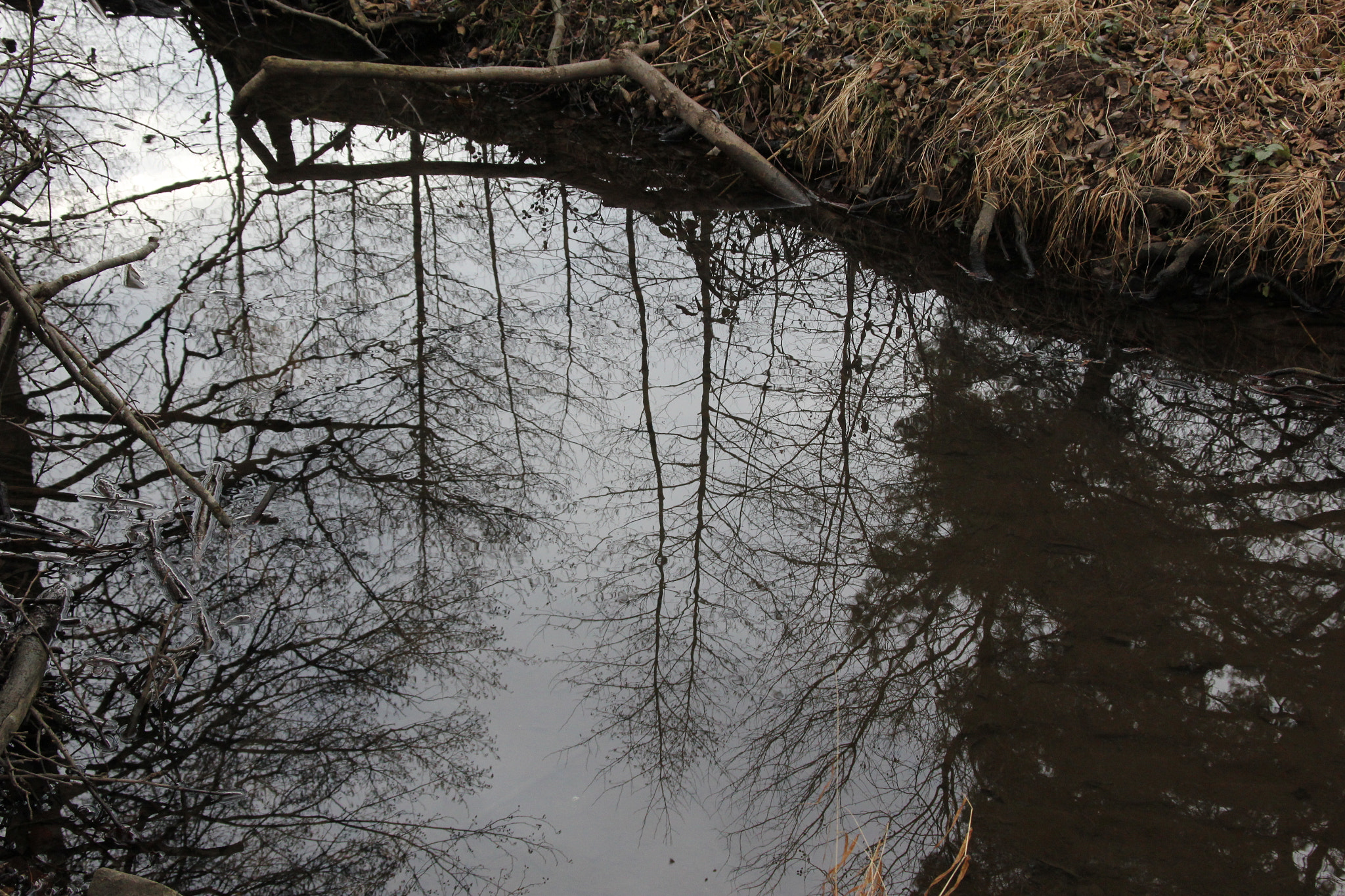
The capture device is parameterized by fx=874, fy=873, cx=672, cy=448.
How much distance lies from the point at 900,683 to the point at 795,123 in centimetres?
482

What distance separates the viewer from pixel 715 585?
3.51m

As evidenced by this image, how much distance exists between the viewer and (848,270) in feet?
19.1

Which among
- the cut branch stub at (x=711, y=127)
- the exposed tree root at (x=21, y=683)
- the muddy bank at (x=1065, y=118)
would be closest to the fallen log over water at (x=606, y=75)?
the cut branch stub at (x=711, y=127)

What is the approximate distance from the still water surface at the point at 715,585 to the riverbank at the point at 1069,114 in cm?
61

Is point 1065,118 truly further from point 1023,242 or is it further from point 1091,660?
point 1091,660

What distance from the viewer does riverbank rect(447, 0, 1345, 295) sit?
512 centimetres

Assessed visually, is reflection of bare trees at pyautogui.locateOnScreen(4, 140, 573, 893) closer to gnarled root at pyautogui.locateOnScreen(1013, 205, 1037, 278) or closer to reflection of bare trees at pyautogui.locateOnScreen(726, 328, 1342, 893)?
reflection of bare trees at pyautogui.locateOnScreen(726, 328, 1342, 893)

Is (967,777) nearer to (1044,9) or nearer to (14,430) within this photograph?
(14,430)

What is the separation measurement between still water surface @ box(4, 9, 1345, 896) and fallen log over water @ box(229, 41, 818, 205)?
1254mm

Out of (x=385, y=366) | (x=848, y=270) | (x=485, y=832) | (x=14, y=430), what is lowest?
(x=485, y=832)

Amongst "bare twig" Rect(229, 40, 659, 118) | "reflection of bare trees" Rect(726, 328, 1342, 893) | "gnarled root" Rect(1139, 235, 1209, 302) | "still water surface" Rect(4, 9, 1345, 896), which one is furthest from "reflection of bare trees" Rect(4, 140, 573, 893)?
"gnarled root" Rect(1139, 235, 1209, 302)

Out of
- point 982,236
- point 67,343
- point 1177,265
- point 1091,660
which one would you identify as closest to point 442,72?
point 982,236

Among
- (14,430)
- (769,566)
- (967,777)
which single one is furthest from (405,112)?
(967,777)

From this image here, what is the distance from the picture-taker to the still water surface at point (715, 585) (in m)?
2.52
